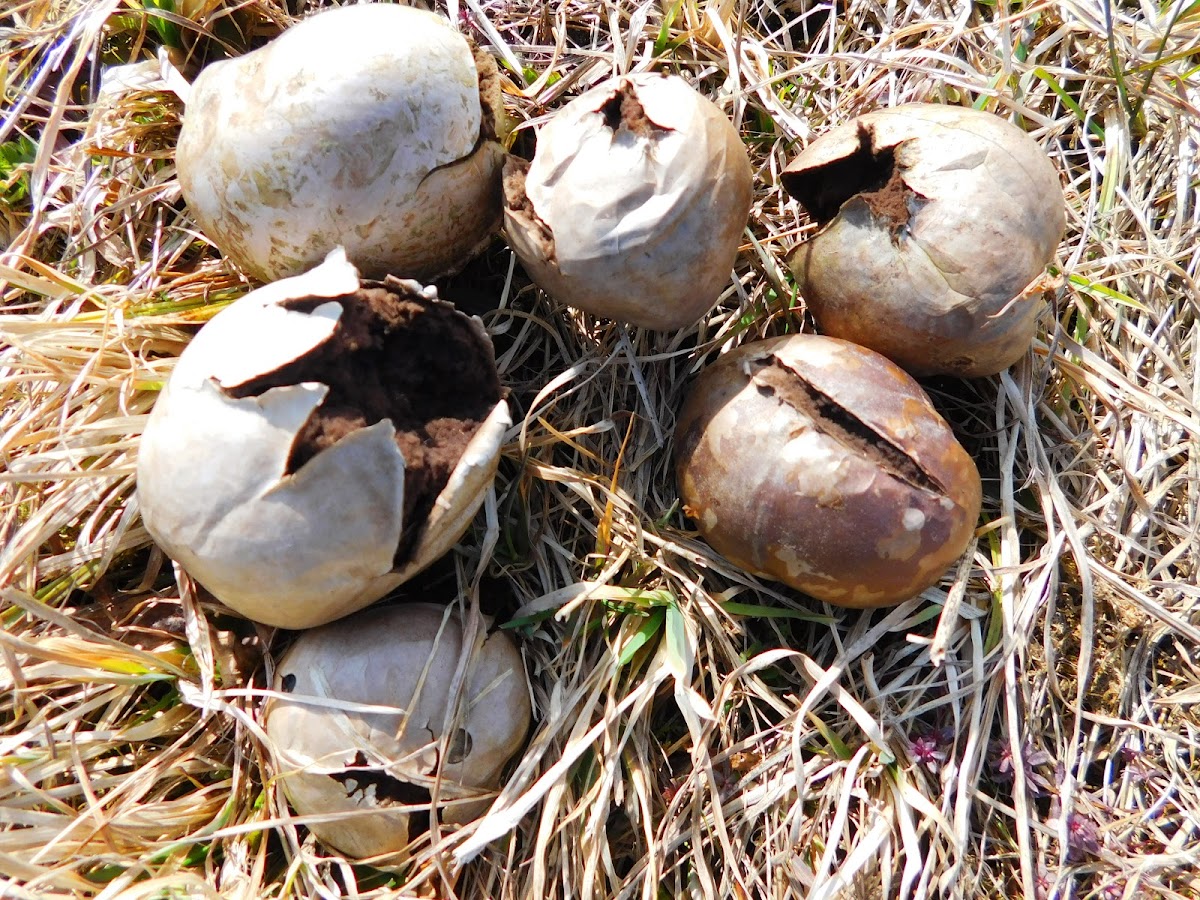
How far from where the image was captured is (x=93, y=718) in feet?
7.73

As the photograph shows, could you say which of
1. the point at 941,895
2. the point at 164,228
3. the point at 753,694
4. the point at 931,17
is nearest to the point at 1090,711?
the point at 941,895

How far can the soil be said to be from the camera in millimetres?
1885

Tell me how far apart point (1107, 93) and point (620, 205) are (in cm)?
175

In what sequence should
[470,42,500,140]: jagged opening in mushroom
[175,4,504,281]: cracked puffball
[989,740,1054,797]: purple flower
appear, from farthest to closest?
[989,740,1054,797]: purple flower, [470,42,500,140]: jagged opening in mushroom, [175,4,504,281]: cracked puffball

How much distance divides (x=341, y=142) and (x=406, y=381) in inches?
21.2

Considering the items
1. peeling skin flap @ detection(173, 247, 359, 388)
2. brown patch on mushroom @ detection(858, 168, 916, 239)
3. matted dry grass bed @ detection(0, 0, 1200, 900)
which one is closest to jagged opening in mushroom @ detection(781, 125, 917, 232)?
brown patch on mushroom @ detection(858, 168, 916, 239)

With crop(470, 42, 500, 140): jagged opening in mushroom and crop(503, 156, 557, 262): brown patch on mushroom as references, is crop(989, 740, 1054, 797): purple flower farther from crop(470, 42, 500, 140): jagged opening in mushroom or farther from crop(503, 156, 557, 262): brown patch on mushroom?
crop(470, 42, 500, 140): jagged opening in mushroom

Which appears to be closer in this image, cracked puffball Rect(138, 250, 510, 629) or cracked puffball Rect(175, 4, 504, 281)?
cracked puffball Rect(138, 250, 510, 629)

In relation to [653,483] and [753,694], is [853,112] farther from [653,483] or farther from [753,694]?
[753,694]

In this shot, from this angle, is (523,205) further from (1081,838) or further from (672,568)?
(1081,838)

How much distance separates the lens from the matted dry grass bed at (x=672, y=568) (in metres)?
2.20

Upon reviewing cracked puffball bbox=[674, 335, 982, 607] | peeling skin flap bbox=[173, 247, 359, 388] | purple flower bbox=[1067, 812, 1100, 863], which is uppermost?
peeling skin flap bbox=[173, 247, 359, 388]

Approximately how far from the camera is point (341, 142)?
195cm

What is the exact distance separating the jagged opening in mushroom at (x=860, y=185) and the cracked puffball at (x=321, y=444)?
3.27ft
